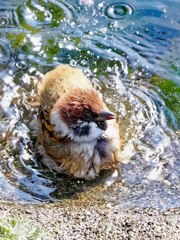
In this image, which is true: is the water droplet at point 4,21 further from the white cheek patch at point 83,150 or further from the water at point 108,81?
the white cheek patch at point 83,150

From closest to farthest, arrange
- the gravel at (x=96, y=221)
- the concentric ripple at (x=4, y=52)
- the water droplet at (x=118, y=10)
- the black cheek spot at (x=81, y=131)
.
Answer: the gravel at (x=96, y=221)
the black cheek spot at (x=81, y=131)
the concentric ripple at (x=4, y=52)
the water droplet at (x=118, y=10)

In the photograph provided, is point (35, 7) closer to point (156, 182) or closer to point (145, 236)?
point (156, 182)

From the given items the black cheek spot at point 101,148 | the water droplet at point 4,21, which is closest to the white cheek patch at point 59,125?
the black cheek spot at point 101,148

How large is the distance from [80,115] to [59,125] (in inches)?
18.6

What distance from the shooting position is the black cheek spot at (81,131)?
14.9ft

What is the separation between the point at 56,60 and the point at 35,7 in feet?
6.43

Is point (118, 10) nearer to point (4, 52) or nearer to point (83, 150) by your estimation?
point (4, 52)

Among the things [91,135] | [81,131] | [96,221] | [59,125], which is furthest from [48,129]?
[96,221]

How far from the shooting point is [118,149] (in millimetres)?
4844

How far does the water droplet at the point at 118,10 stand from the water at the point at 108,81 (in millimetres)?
24

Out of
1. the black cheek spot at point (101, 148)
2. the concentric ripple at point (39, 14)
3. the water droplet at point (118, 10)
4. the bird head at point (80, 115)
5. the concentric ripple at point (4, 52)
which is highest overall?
the water droplet at point (118, 10)

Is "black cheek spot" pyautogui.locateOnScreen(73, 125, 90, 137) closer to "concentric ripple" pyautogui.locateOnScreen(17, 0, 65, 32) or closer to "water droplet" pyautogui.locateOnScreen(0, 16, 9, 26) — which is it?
"concentric ripple" pyautogui.locateOnScreen(17, 0, 65, 32)

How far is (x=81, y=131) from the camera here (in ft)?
15.0

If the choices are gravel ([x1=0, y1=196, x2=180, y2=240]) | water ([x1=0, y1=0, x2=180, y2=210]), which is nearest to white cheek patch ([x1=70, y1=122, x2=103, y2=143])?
water ([x1=0, y1=0, x2=180, y2=210])
